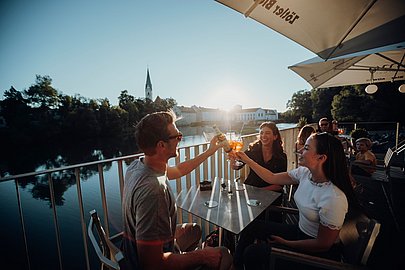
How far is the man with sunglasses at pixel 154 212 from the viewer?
0.89 m

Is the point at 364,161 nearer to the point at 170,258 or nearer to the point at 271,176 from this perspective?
the point at 271,176

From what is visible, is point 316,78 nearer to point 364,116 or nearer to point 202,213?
point 202,213

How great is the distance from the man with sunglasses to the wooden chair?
0.40 meters

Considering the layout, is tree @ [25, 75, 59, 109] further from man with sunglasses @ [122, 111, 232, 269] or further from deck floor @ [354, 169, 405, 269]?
deck floor @ [354, 169, 405, 269]

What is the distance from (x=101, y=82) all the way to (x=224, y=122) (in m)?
41.9

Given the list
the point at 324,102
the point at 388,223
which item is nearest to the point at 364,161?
the point at 388,223

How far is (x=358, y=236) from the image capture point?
1.10 m

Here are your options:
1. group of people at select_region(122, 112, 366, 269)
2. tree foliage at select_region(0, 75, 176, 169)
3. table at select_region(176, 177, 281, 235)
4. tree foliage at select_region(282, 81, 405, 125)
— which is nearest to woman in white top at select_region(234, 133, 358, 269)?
group of people at select_region(122, 112, 366, 269)

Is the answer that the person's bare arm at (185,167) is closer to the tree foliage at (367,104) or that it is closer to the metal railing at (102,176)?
the metal railing at (102,176)

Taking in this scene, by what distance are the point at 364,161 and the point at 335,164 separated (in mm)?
2697

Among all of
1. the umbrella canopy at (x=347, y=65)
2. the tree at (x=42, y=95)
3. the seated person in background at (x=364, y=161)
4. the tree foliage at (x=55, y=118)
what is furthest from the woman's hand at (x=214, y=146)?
the tree at (x=42, y=95)

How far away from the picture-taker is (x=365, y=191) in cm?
397

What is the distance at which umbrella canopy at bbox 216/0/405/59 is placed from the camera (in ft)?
5.11

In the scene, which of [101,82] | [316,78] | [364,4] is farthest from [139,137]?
[101,82]
